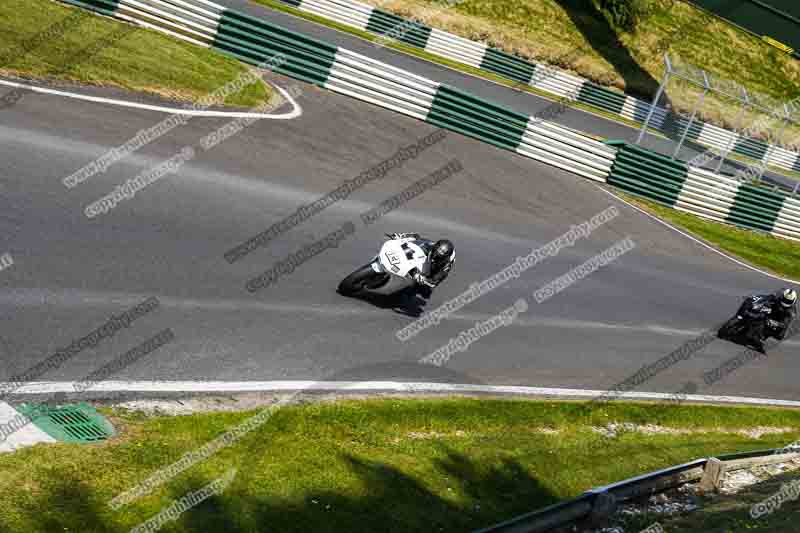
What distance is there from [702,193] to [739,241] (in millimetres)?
1931

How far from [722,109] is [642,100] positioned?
3.82 m

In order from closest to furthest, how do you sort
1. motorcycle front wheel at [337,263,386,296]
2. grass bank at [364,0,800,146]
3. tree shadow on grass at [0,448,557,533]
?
1. tree shadow on grass at [0,448,557,533]
2. motorcycle front wheel at [337,263,386,296]
3. grass bank at [364,0,800,146]

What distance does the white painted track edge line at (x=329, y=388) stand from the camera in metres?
8.59


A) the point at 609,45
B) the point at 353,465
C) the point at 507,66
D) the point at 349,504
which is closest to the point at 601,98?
the point at 507,66

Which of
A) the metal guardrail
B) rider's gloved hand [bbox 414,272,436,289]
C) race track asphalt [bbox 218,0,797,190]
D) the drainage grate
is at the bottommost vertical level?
the drainage grate

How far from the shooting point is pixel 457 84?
103 ft

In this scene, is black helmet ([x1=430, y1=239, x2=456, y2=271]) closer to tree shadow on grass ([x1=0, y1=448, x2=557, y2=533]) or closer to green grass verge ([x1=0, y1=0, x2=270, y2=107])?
tree shadow on grass ([x1=0, y1=448, x2=557, y2=533])

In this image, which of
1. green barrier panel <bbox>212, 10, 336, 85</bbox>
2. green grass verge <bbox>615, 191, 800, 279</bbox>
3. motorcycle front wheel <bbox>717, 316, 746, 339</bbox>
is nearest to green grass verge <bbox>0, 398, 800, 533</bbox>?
motorcycle front wheel <bbox>717, 316, 746, 339</bbox>

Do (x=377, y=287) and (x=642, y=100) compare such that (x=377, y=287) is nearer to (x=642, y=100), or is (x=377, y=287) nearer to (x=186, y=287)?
(x=186, y=287)

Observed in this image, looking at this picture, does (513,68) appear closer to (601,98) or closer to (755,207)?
(601,98)

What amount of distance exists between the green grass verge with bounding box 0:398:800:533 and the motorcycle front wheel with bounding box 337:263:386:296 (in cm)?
226

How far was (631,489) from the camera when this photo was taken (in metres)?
10.1

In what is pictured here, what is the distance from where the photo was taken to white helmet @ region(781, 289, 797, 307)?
55.4 ft

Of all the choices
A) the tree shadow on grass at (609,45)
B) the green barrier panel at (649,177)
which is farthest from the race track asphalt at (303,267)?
the tree shadow on grass at (609,45)
